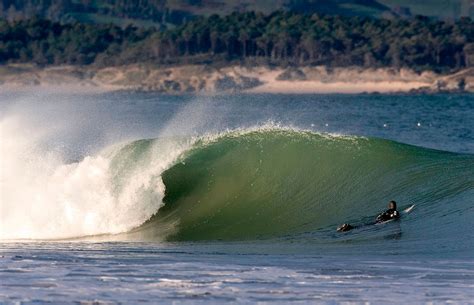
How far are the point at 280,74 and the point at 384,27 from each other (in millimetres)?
30177

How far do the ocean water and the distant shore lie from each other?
126 meters

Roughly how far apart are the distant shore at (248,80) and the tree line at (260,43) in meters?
2.69

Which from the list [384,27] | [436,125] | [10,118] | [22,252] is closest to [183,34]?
[384,27]

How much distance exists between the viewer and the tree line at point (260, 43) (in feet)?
536

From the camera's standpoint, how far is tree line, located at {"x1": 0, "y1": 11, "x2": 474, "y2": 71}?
164 m

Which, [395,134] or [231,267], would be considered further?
[395,134]

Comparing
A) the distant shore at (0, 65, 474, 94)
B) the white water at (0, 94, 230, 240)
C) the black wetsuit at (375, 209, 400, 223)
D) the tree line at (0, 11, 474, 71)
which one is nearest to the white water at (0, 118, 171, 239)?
the white water at (0, 94, 230, 240)

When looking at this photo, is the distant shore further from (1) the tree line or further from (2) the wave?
(2) the wave

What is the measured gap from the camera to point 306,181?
23266 mm

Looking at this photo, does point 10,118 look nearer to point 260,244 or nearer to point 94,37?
point 260,244

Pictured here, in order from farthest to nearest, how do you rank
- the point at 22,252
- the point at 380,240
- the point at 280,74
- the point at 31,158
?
the point at 280,74 → the point at 31,158 → the point at 380,240 → the point at 22,252

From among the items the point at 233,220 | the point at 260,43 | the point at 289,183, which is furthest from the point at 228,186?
the point at 260,43

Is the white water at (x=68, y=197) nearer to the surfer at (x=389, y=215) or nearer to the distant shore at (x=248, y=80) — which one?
the surfer at (x=389, y=215)

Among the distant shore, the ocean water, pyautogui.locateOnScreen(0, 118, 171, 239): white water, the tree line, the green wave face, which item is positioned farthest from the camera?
the tree line
